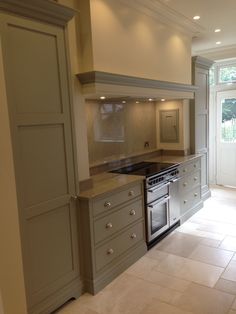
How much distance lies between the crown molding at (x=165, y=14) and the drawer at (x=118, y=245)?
249 cm

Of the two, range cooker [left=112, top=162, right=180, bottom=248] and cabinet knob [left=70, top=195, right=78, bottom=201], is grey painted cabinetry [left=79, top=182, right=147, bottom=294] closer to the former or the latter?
cabinet knob [left=70, top=195, right=78, bottom=201]

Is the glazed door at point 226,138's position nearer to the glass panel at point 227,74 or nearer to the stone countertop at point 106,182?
the glass panel at point 227,74

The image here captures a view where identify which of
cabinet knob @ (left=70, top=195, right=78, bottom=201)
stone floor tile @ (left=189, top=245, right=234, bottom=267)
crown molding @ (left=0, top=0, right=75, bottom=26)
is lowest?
stone floor tile @ (left=189, top=245, right=234, bottom=267)

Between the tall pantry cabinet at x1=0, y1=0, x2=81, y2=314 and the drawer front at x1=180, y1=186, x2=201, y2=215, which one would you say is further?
the drawer front at x1=180, y1=186, x2=201, y2=215

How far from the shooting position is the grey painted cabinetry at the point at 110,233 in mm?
2592

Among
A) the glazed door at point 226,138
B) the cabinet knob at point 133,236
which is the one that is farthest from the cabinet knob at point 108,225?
the glazed door at point 226,138

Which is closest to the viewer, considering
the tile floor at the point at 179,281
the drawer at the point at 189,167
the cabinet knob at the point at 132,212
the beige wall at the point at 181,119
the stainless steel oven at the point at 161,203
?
the tile floor at the point at 179,281

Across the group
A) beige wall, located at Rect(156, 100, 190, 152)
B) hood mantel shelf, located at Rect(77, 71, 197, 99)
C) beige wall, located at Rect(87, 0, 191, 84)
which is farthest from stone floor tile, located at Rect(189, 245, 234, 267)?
beige wall, located at Rect(87, 0, 191, 84)

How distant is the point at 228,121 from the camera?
19.9 feet

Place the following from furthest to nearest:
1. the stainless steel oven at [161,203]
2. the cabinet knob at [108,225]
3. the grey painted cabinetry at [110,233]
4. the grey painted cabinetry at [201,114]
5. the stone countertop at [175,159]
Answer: the grey painted cabinetry at [201,114]
the stone countertop at [175,159]
the stainless steel oven at [161,203]
the cabinet knob at [108,225]
the grey painted cabinetry at [110,233]

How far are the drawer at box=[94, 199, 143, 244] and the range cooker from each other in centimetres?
19

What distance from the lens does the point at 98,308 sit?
8.01 ft

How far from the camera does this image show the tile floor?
2428mm

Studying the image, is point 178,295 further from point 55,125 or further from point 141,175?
point 55,125
